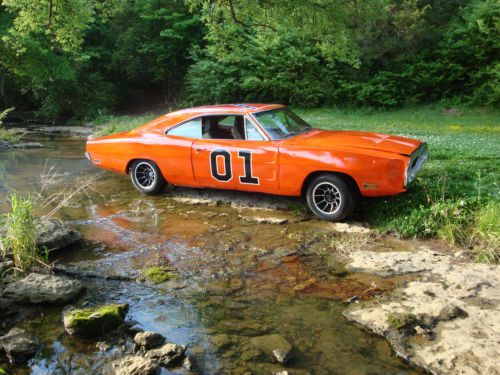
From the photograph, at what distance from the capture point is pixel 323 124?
14203 mm

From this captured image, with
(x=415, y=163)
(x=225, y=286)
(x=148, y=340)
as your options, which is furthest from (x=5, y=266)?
(x=415, y=163)

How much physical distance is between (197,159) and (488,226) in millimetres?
4045

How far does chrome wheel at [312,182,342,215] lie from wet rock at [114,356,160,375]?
3.50 m

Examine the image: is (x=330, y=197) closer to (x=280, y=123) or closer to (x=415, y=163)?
(x=415, y=163)

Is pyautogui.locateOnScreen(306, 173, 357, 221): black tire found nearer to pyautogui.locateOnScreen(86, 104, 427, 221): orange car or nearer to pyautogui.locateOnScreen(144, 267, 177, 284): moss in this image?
pyautogui.locateOnScreen(86, 104, 427, 221): orange car

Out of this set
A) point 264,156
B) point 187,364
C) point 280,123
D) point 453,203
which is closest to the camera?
point 187,364

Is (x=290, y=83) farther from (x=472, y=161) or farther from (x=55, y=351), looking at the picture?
(x=55, y=351)

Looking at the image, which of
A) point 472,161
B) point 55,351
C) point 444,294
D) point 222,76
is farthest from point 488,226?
point 222,76

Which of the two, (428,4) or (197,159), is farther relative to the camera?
(428,4)

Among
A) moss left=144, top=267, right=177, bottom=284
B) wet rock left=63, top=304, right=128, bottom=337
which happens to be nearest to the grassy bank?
moss left=144, top=267, right=177, bottom=284

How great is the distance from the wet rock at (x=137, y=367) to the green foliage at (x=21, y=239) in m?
2.10

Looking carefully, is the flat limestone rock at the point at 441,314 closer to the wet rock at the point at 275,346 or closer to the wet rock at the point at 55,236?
the wet rock at the point at 275,346

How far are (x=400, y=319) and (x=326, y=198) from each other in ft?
8.70

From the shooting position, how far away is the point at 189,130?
7.48 metres
